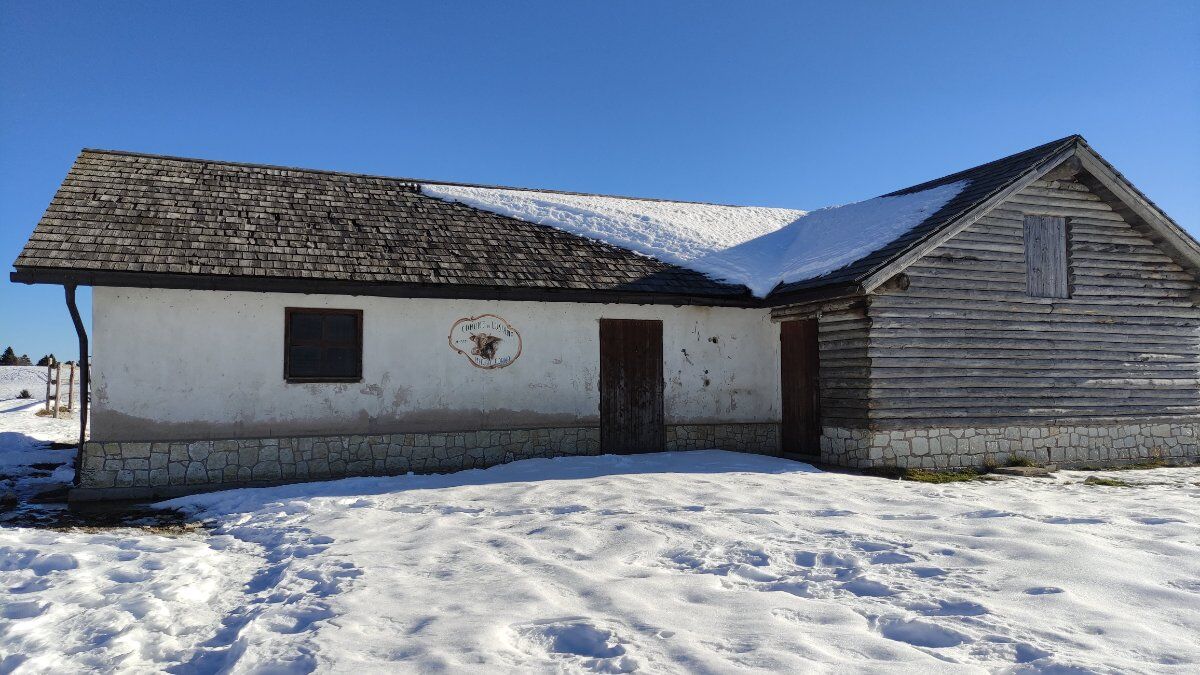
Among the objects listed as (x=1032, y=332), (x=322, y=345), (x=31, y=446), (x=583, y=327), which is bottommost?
(x=31, y=446)

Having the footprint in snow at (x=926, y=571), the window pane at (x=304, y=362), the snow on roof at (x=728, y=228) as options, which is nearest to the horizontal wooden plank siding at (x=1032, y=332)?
the snow on roof at (x=728, y=228)

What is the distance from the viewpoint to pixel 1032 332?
39.9ft

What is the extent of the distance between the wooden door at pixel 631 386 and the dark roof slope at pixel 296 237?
0.81m

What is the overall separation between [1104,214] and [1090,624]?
11.3 m

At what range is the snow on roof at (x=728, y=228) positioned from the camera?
1299 cm

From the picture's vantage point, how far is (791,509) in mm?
7578

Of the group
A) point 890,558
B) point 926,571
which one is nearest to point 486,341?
point 890,558

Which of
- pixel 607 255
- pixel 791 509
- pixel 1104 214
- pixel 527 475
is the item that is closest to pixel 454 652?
pixel 791 509

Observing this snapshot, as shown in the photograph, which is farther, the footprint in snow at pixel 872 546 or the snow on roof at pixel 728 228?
the snow on roof at pixel 728 228

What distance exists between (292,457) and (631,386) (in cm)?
531

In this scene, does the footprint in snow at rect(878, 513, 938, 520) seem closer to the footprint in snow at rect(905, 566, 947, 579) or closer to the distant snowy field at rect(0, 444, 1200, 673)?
the distant snowy field at rect(0, 444, 1200, 673)

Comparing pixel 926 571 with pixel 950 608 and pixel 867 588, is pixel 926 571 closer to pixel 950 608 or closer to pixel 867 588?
pixel 867 588

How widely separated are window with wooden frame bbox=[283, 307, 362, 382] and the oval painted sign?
56.9 inches

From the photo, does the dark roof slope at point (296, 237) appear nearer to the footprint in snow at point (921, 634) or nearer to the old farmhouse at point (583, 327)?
the old farmhouse at point (583, 327)
